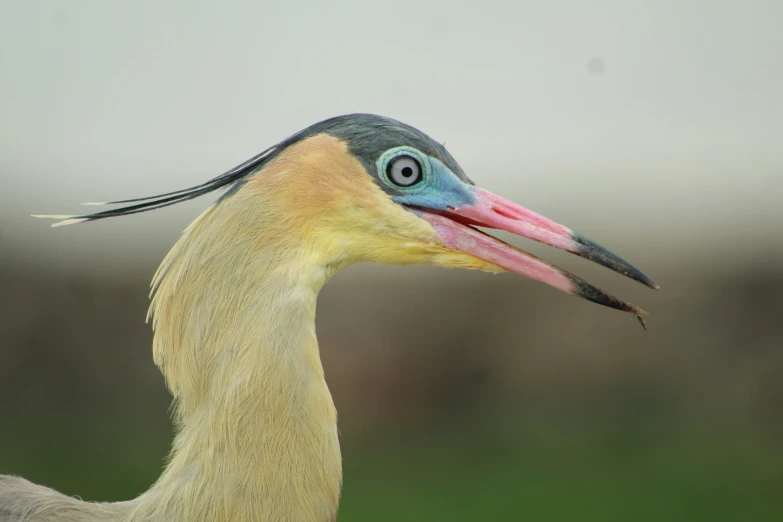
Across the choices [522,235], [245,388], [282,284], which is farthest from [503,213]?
[245,388]

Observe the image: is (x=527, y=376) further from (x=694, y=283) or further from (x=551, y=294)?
(x=694, y=283)

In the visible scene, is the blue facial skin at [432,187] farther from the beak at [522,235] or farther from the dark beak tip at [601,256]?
the dark beak tip at [601,256]

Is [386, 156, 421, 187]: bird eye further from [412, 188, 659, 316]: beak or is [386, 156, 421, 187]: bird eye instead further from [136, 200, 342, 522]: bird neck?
[136, 200, 342, 522]: bird neck

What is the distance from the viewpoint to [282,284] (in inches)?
52.1

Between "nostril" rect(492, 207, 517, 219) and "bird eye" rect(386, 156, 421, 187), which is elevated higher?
"bird eye" rect(386, 156, 421, 187)

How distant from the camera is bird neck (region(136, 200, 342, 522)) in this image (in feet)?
4.23

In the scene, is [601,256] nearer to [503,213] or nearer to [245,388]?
[503,213]

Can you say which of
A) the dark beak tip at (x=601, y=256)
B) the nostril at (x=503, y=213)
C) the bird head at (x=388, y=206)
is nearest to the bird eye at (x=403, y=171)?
the bird head at (x=388, y=206)

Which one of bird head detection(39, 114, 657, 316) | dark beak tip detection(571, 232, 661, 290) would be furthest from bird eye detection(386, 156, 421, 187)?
dark beak tip detection(571, 232, 661, 290)

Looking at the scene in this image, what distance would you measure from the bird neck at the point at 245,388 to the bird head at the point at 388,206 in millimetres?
78

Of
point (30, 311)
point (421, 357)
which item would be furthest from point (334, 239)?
point (30, 311)

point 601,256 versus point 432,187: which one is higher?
point 432,187

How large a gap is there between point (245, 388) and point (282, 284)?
0.66 feet

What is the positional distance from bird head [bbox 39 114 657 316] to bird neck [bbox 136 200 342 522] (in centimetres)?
8
